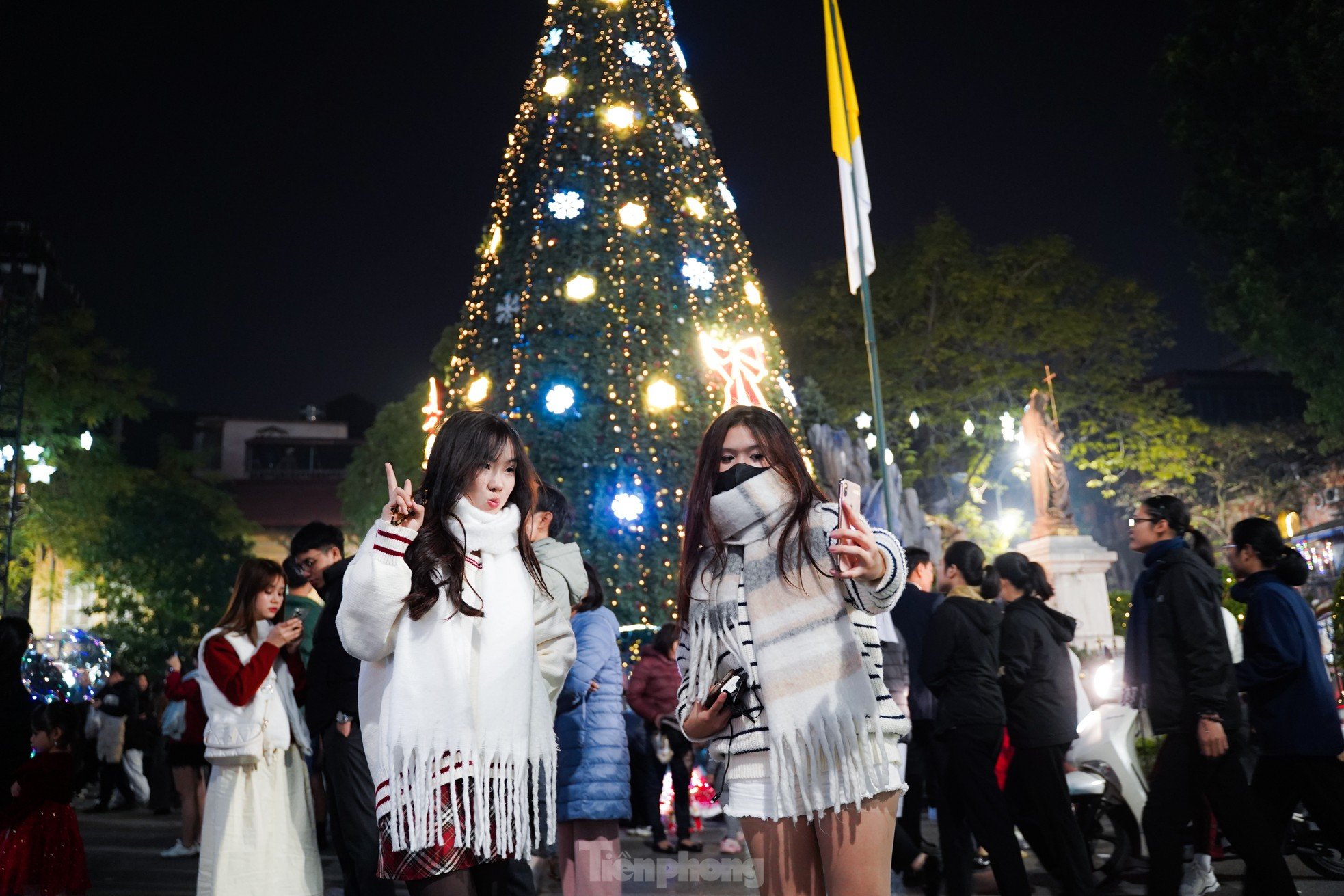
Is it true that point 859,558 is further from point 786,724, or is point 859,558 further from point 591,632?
point 591,632

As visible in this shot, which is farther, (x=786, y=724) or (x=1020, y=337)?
(x=1020, y=337)

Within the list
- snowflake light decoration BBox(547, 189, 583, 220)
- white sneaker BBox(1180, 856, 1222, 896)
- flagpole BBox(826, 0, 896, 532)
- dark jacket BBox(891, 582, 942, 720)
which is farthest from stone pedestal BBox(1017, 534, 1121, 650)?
white sneaker BBox(1180, 856, 1222, 896)

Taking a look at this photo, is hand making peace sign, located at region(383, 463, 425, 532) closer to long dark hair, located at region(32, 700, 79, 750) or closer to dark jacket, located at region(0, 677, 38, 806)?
dark jacket, located at region(0, 677, 38, 806)

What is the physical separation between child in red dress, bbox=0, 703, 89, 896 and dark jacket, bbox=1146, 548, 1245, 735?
513cm

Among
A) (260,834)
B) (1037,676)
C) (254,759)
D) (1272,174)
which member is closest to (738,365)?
(1037,676)

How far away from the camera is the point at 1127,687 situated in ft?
15.7

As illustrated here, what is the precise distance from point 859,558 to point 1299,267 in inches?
718

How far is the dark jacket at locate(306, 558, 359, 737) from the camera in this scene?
14.6 ft

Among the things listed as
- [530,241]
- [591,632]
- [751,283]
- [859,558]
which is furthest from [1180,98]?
[859,558]

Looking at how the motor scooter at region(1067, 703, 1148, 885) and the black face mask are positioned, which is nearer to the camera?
the black face mask

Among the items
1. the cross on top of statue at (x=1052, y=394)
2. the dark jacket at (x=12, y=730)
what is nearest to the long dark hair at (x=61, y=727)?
the dark jacket at (x=12, y=730)

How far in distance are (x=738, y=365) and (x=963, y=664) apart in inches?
268

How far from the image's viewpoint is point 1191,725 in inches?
171

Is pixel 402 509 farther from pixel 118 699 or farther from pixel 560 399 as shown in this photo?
pixel 118 699
